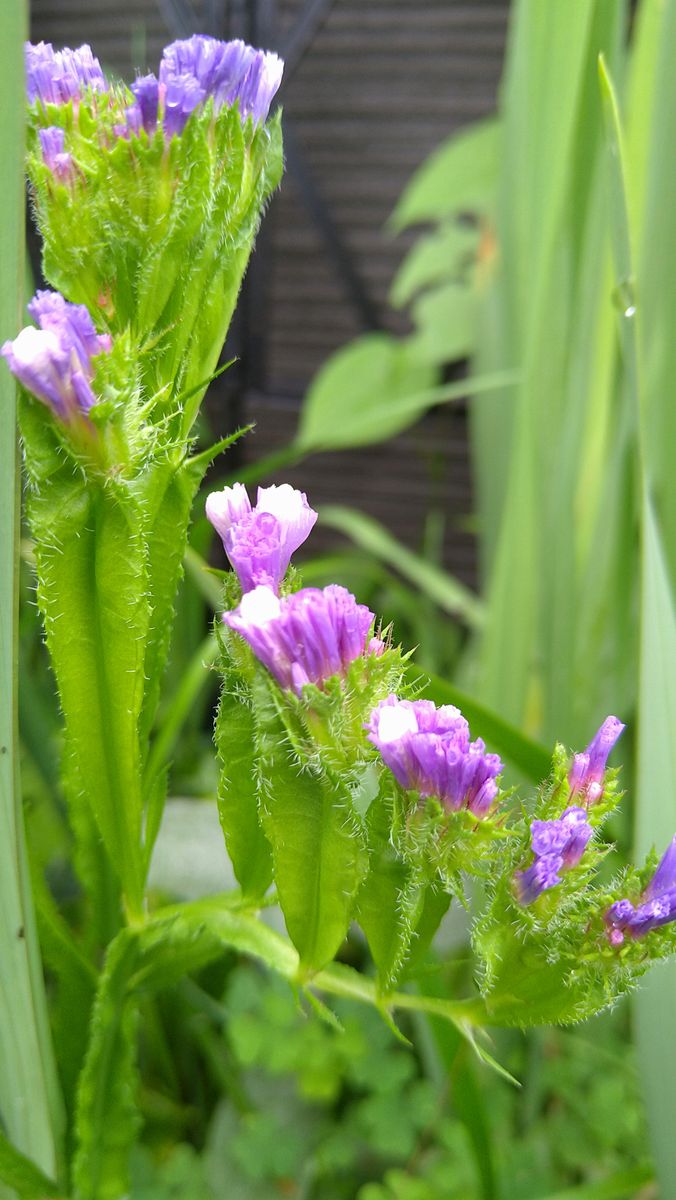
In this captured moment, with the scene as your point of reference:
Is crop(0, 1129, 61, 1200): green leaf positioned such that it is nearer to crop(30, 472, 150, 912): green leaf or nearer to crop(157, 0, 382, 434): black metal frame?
crop(30, 472, 150, 912): green leaf

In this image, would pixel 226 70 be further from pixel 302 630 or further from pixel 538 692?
pixel 538 692

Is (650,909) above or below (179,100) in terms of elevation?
below

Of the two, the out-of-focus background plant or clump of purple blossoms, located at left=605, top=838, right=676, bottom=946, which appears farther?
the out-of-focus background plant

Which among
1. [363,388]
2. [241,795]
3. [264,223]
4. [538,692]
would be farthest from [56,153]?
[264,223]

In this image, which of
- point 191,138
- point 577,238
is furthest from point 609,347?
point 191,138

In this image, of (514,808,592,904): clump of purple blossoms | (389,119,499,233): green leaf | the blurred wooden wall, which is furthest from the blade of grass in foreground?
the blurred wooden wall
